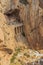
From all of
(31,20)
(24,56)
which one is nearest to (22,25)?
(31,20)

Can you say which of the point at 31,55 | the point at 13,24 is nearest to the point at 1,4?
the point at 13,24

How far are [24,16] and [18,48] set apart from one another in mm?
6129

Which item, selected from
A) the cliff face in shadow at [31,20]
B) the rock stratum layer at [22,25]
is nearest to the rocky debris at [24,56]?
the rock stratum layer at [22,25]

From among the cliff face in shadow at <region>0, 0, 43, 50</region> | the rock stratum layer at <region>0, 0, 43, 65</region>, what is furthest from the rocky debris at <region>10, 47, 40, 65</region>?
the cliff face in shadow at <region>0, 0, 43, 50</region>

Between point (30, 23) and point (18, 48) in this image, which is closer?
point (18, 48)

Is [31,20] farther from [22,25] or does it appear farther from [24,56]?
[24,56]

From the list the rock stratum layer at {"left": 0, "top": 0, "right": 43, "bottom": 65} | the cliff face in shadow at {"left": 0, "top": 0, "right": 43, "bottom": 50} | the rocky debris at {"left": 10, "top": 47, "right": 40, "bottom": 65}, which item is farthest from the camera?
the cliff face in shadow at {"left": 0, "top": 0, "right": 43, "bottom": 50}

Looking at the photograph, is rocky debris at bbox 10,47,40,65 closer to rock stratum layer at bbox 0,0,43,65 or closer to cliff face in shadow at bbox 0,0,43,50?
rock stratum layer at bbox 0,0,43,65

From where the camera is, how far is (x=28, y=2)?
142ft

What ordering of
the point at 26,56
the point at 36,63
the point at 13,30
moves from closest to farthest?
1. the point at 36,63
2. the point at 26,56
3. the point at 13,30

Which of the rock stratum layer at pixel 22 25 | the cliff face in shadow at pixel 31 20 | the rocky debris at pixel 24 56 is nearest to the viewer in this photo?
the rocky debris at pixel 24 56

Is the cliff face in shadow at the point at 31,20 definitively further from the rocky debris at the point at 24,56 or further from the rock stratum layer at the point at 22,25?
the rocky debris at the point at 24,56

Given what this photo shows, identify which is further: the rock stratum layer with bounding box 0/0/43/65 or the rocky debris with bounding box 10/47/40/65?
the rock stratum layer with bounding box 0/0/43/65

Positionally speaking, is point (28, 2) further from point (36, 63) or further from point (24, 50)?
point (36, 63)
